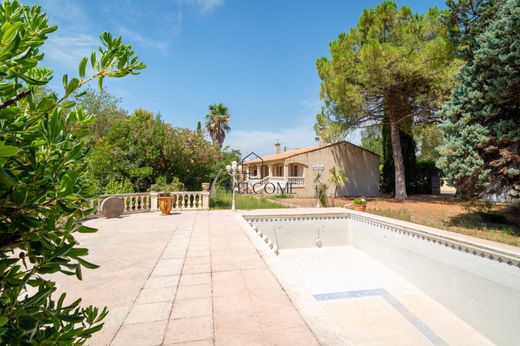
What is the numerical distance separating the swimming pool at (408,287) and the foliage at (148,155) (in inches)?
337

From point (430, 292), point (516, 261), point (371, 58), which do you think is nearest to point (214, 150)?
point (371, 58)

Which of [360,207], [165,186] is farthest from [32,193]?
[360,207]

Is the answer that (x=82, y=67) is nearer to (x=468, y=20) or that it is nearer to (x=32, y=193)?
(x=32, y=193)

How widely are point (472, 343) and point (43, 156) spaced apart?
22.6ft

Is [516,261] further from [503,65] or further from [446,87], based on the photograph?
[446,87]

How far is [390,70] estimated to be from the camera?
15891 mm

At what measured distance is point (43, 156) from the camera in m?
1.05

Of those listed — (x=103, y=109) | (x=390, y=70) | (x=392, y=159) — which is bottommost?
(x=392, y=159)

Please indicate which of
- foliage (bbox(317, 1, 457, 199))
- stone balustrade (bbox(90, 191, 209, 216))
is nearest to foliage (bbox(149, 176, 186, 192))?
stone balustrade (bbox(90, 191, 209, 216))

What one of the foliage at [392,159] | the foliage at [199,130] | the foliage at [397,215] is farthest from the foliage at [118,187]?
the foliage at [392,159]

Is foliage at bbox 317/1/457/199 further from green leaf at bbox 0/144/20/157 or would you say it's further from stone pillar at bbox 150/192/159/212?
green leaf at bbox 0/144/20/157

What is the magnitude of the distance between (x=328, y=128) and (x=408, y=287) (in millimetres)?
14864

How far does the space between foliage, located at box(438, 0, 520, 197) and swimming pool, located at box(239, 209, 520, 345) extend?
3345 millimetres

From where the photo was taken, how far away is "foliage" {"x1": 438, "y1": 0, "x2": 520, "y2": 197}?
→ 26.2 ft
